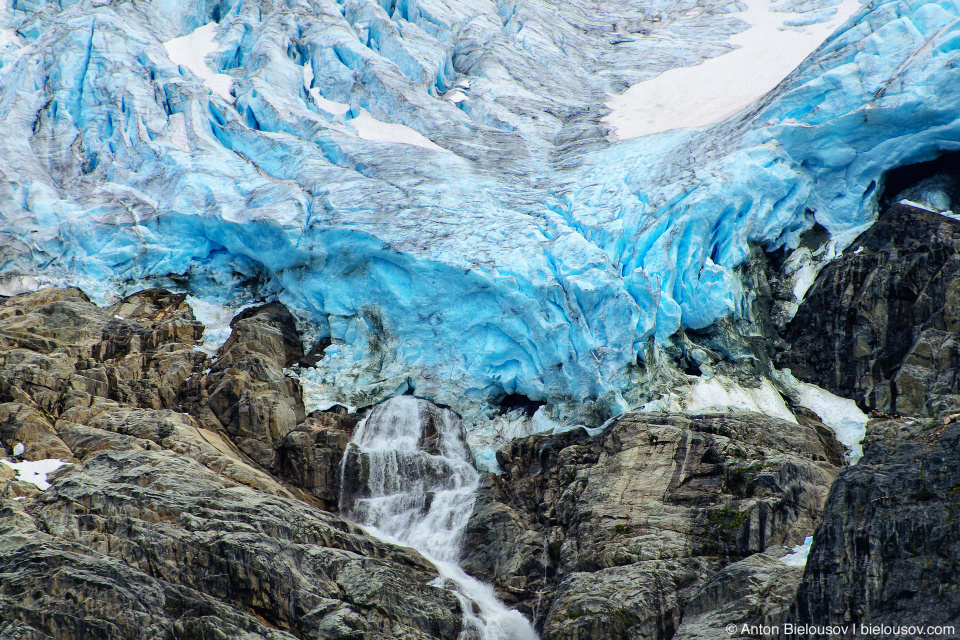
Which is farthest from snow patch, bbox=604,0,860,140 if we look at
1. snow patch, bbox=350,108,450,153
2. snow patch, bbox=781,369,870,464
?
snow patch, bbox=781,369,870,464

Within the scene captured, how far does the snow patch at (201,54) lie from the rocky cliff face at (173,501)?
29.3 feet

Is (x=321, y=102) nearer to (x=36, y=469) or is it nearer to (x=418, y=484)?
(x=418, y=484)

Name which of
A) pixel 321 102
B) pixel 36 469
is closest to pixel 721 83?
pixel 321 102

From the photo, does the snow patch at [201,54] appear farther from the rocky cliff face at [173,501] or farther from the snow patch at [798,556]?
the snow patch at [798,556]

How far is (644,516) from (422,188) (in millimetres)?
11329

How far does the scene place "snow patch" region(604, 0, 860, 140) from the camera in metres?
26.1

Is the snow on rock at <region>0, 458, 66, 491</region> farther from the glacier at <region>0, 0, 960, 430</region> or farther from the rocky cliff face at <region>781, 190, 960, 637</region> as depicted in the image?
the rocky cliff face at <region>781, 190, 960, 637</region>

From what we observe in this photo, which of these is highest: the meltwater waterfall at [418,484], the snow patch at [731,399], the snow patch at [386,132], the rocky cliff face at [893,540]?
the snow patch at [386,132]

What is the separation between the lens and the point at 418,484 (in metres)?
18.5

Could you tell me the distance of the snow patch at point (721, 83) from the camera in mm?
26094

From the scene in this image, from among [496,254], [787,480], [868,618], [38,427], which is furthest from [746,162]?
[38,427]

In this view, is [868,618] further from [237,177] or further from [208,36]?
[208,36]

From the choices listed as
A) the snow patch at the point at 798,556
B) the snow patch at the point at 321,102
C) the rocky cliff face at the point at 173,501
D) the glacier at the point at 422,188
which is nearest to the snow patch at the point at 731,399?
the glacier at the point at 422,188

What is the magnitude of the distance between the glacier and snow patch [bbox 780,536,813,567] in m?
5.10
